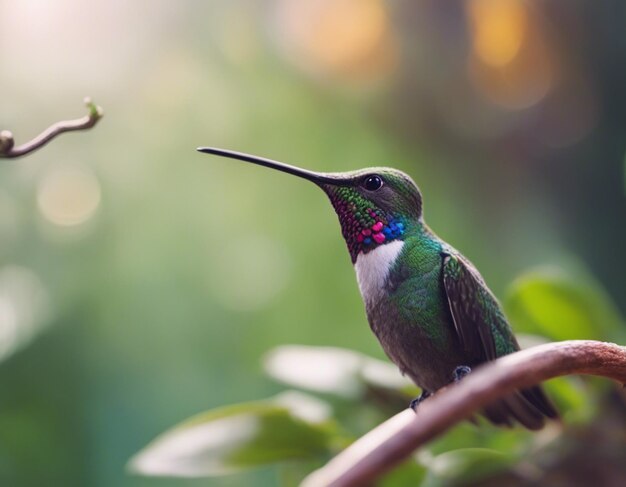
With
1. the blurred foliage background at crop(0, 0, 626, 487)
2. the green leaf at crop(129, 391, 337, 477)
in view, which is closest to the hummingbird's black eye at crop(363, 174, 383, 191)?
the green leaf at crop(129, 391, 337, 477)

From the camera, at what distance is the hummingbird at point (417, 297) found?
1.48 ft

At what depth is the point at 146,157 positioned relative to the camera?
4.70 feet

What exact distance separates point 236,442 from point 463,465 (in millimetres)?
245

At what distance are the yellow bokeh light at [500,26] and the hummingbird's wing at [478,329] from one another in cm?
100

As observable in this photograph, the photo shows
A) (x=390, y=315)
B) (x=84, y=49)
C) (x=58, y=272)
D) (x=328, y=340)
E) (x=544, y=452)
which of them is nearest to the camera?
(x=390, y=315)

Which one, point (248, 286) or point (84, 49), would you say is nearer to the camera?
point (84, 49)

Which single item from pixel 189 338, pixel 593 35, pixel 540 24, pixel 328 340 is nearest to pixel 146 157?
pixel 189 338

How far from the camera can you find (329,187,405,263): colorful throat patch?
0.46 m

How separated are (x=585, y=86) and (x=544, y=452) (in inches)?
33.8

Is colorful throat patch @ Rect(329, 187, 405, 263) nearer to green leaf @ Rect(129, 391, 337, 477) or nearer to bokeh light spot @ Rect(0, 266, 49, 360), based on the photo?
green leaf @ Rect(129, 391, 337, 477)

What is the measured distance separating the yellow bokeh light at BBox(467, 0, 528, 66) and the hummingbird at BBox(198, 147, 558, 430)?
989mm

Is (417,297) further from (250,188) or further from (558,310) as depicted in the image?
(250,188)

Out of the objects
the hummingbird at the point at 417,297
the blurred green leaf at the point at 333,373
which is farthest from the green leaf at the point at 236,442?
the hummingbird at the point at 417,297

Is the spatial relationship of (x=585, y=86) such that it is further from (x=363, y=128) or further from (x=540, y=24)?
(x=363, y=128)
